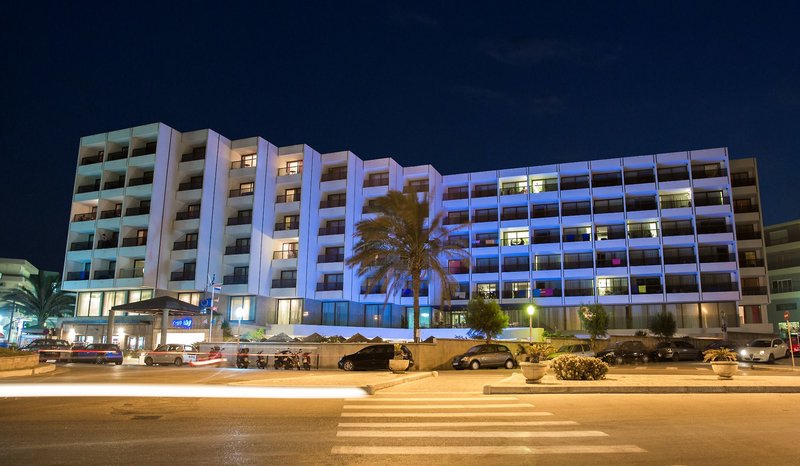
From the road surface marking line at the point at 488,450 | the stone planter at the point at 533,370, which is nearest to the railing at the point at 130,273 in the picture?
the stone planter at the point at 533,370

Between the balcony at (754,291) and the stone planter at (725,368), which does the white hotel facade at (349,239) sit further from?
the stone planter at (725,368)

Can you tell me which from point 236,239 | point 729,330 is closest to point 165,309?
point 236,239

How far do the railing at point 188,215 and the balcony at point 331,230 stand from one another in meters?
13.1

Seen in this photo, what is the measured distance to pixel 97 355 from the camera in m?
42.2

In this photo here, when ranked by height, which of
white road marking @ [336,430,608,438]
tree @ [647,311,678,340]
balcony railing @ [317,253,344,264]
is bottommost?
white road marking @ [336,430,608,438]

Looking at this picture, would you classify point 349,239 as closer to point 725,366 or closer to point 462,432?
point 725,366

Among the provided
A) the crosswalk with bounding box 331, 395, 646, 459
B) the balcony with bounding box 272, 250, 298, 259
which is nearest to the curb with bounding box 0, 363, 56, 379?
the crosswalk with bounding box 331, 395, 646, 459

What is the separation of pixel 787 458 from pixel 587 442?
9.75ft

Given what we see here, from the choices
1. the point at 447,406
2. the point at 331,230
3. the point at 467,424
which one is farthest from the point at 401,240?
the point at 331,230

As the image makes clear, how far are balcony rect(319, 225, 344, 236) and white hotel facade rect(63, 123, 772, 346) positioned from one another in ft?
0.68

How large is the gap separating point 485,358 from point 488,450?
26.7 metres

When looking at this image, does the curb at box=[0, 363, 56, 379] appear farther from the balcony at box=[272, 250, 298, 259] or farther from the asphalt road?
the balcony at box=[272, 250, 298, 259]

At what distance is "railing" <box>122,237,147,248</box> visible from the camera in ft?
201

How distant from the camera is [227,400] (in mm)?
17000
